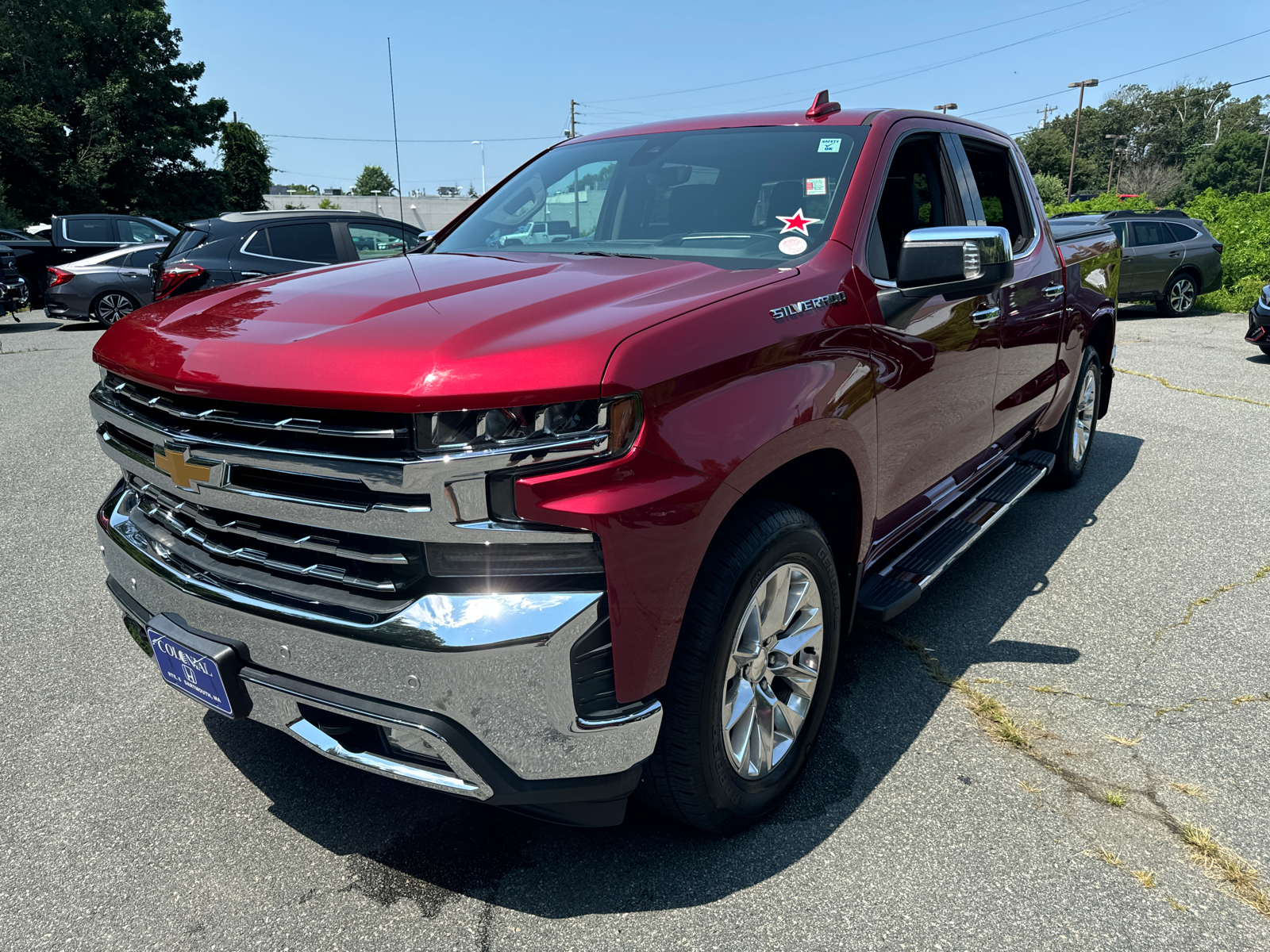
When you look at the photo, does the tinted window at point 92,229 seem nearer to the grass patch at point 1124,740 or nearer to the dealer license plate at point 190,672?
the dealer license plate at point 190,672

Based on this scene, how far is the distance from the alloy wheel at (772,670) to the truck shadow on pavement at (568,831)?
23cm

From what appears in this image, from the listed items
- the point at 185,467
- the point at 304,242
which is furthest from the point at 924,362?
the point at 304,242

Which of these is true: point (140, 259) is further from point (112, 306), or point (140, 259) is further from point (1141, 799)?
point (1141, 799)

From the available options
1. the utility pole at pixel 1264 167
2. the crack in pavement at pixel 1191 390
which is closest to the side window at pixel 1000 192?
the crack in pavement at pixel 1191 390

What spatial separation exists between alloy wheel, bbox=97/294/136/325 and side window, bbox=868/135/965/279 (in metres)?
13.7

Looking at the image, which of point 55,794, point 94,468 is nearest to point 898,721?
point 55,794

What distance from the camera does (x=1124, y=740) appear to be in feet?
9.62

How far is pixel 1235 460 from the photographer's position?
6352 millimetres

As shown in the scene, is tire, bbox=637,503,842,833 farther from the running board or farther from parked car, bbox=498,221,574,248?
parked car, bbox=498,221,574,248

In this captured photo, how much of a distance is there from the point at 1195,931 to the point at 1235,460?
5.29 meters

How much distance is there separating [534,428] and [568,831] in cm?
130

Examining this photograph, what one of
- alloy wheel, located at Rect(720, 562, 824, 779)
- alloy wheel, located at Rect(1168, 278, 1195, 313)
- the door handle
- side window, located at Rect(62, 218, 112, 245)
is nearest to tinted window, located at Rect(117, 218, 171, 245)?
side window, located at Rect(62, 218, 112, 245)

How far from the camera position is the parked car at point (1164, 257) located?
51.0 ft

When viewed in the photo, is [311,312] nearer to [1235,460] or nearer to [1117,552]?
[1117,552]
